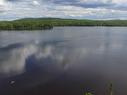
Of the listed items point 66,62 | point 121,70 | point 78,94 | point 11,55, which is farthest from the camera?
point 11,55

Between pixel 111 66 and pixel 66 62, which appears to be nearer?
pixel 111 66

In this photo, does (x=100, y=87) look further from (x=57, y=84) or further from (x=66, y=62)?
(x=66, y=62)

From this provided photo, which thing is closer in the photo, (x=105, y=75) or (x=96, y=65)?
(x=105, y=75)

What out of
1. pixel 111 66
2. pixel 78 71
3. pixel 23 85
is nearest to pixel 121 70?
pixel 111 66

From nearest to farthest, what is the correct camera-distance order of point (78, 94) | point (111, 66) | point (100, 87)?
point (78, 94) → point (100, 87) → point (111, 66)

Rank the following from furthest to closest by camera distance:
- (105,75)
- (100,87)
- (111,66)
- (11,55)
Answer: (11,55) → (111,66) → (105,75) → (100,87)

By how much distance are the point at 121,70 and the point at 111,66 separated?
323 cm

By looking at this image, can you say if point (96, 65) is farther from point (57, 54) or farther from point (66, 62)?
point (57, 54)

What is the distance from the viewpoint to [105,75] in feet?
130

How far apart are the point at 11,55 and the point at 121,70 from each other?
2576 cm

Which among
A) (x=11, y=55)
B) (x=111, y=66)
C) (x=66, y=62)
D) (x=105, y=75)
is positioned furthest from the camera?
(x=11, y=55)

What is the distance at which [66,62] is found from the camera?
161ft

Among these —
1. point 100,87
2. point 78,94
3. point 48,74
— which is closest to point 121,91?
point 100,87

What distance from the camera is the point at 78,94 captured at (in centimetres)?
3175
